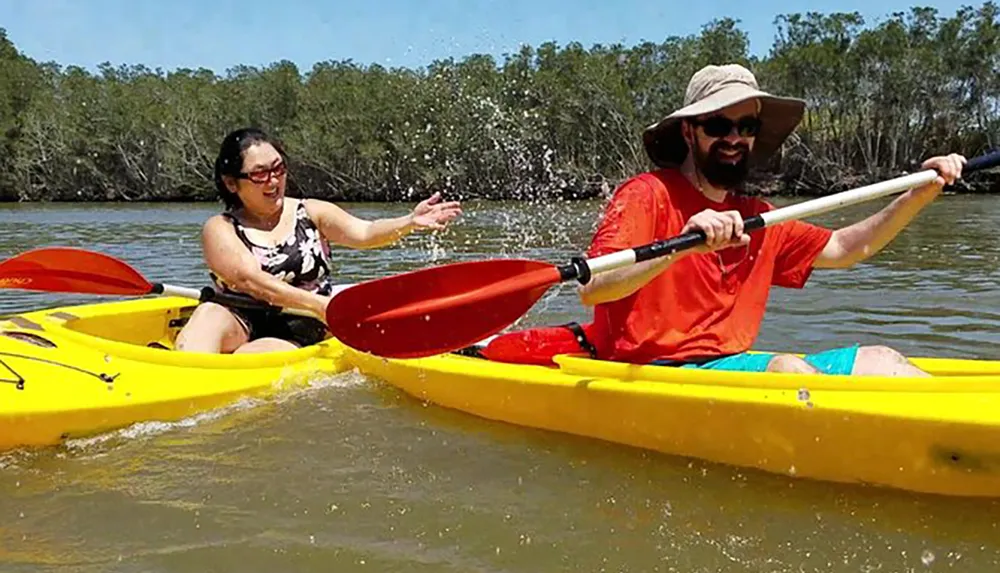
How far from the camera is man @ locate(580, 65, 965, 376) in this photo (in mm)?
3174

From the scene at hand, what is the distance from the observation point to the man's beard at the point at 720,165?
323cm

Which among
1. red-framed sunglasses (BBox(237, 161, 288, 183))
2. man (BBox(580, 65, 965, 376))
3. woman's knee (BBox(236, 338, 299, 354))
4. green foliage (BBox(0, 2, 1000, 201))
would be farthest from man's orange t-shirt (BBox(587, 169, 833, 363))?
green foliage (BBox(0, 2, 1000, 201))

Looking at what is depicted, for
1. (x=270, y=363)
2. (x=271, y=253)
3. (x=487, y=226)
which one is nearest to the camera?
(x=270, y=363)

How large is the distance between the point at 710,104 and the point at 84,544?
90.5 inches

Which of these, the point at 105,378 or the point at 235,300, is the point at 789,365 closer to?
the point at 105,378

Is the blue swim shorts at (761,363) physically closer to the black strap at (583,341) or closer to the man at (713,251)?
the man at (713,251)

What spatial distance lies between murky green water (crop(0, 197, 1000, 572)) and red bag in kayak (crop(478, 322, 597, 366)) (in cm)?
31

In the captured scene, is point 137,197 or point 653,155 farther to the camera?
point 137,197

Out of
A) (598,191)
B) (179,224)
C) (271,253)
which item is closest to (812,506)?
(271,253)

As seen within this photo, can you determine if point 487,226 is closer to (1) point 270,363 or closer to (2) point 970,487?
(1) point 270,363

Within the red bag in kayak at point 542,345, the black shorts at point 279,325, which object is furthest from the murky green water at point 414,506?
the black shorts at point 279,325

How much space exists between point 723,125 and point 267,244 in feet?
8.14

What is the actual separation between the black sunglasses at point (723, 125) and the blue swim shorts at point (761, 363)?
754 millimetres

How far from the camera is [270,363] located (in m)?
4.40
